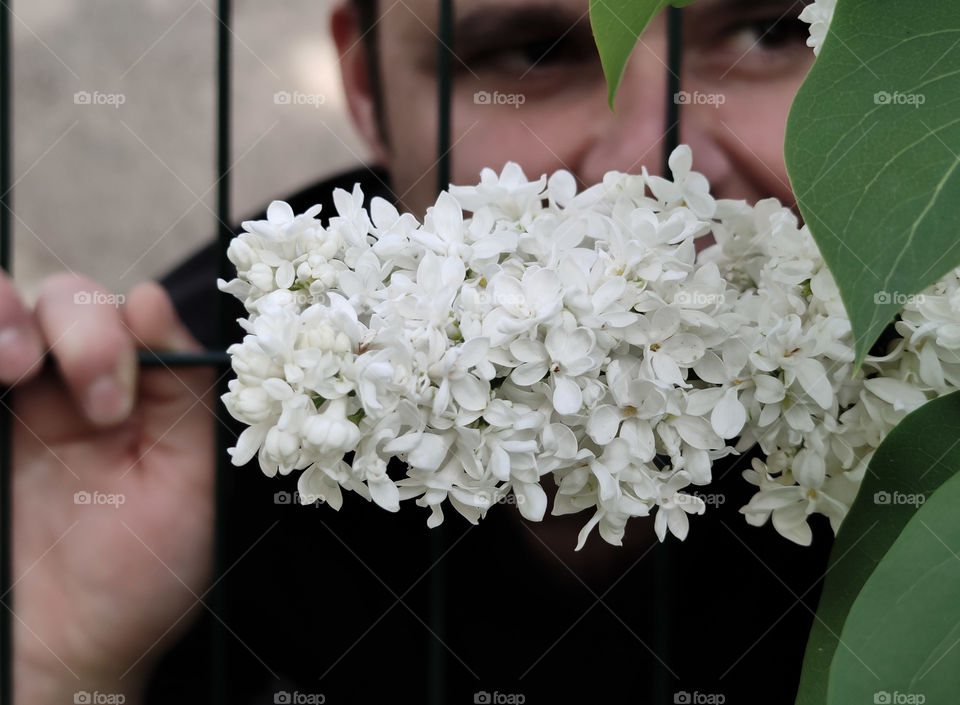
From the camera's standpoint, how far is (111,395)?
679 millimetres

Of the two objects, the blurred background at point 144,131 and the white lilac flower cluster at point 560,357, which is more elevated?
the white lilac flower cluster at point 560,357

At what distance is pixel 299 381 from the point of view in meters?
0.30

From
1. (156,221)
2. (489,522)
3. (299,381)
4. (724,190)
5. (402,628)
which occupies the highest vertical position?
(299,381)

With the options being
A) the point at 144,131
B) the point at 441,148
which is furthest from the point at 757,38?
the point at 144,131

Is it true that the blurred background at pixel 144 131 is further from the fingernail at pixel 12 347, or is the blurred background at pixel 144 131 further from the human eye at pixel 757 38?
the human eye at pixel 757 38

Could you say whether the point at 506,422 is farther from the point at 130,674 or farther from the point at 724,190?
the point at 130,674

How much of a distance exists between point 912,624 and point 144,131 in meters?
0.94

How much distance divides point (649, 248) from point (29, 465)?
1.97 ft

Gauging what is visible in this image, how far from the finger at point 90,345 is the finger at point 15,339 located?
0.01m

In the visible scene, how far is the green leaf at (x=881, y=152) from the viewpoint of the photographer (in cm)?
25

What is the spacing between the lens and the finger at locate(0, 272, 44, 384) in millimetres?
646

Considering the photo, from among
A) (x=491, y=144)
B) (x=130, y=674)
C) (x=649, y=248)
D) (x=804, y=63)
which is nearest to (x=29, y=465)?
(x=130, y=674)

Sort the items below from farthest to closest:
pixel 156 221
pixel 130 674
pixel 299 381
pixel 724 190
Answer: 1. pixel 156 221
2. pixel 130 674
3. pixel 724 190
4. pixel 299 381

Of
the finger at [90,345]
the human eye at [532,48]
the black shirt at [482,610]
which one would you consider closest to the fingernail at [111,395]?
the finger at [90,345]
